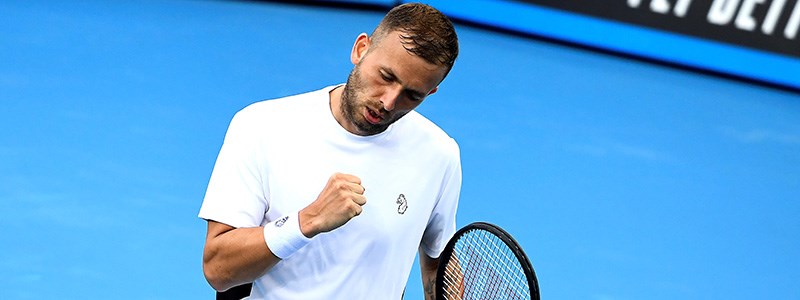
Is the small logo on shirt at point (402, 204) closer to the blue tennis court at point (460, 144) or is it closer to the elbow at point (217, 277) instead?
the elbow at point (217, 277)

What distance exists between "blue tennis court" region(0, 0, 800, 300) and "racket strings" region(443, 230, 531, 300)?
260 cm

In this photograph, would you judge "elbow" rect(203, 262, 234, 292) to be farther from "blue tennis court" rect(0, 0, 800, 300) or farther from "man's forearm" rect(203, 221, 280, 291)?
"blue tennis court" rect(0, 0, 800, 300)

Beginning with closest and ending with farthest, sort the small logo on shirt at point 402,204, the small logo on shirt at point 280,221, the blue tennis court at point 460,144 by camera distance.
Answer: the small logo on shirt at point 280,221 → the small logo on shirt at point 402,204 → the blue tennis court at point 460,144

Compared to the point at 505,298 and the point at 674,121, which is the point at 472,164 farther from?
the point at 505,298

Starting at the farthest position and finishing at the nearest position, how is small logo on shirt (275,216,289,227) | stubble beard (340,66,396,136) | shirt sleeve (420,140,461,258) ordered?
shirt sleeve (420,140,461,258) < stubble beard (340,66,396,136) < small logo on shirt (275,216,289,227)

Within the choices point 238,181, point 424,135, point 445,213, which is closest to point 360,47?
point 424,135

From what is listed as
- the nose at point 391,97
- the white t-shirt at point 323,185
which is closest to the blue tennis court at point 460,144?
the white t-shirt at point 323,185

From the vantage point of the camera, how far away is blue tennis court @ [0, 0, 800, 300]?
251 inches

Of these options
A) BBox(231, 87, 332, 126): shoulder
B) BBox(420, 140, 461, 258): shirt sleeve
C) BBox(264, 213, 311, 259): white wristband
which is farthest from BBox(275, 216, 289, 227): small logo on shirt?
BBox(420, 140, 461, 258): shirt sleeve

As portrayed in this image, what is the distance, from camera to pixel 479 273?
353 cm

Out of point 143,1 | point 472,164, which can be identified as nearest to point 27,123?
point 472,164

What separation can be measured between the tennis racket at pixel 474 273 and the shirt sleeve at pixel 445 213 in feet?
0.19

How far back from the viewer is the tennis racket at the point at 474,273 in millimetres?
3432

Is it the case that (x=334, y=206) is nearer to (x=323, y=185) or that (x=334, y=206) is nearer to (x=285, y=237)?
(x=285, y=237)
